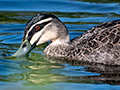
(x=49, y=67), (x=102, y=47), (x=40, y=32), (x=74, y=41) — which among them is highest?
(x=40, y=32)

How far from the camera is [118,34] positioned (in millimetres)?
10438

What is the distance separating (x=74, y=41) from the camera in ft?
37.3

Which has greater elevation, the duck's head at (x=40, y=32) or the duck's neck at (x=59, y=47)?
the duck's head at (x=40, y=32)

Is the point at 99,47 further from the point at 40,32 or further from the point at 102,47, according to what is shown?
the point at 40,32

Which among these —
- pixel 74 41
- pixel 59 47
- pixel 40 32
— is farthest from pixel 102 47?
pixel 40 32

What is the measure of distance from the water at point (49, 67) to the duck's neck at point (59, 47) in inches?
11.3

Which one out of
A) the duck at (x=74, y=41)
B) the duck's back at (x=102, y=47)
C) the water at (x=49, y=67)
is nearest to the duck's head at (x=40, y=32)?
the duck at (x=74, y=41)

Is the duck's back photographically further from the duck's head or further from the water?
the duck's head

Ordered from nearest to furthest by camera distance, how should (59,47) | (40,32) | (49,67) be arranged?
(49,67) → (40,32) → (59,47)

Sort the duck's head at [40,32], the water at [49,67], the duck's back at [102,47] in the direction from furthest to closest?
the duck's head at [40,32] < the duck's back at [102,47] < the water at [49,67]

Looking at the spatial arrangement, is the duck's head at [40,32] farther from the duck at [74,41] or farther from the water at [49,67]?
the water at [49,67]

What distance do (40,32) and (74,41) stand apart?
117cm

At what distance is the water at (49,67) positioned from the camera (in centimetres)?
878

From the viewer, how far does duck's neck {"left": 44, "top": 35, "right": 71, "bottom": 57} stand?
11195mm
